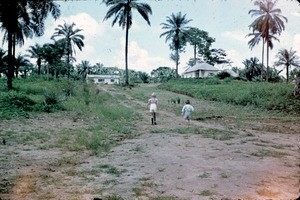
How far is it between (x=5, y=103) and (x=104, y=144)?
9491mm

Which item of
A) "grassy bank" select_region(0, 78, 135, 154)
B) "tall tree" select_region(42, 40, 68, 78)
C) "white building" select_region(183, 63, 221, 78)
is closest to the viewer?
"grassy bank" select_region(0, 78, 135, 154)

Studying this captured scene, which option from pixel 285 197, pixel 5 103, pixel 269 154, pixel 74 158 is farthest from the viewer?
pixel 5 103

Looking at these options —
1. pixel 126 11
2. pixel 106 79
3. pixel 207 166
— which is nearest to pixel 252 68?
pixel 126 11

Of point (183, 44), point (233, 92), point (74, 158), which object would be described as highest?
point (183, 44)

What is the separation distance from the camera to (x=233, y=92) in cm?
2750

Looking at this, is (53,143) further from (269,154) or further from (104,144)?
(269,154)

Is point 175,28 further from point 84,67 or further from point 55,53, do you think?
point 84,67

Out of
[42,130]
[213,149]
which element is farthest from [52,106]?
[213,149]

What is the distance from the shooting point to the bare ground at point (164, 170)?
5.41m

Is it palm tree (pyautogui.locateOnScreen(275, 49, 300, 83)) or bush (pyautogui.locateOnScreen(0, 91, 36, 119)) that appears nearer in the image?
bush (pyautogui.locateOnScreen(0, 91, 36, 119))

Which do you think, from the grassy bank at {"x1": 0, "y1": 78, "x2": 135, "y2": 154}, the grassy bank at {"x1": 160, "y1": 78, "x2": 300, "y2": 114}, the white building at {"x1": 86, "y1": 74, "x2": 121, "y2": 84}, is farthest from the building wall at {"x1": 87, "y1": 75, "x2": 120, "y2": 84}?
the grassy bank at {"x1": 0, "y1": 78, "x2": 135, "y2": 154}

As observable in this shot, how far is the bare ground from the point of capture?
5414mm

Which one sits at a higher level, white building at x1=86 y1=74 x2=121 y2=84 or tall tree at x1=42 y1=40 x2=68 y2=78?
tall tree at x1=42 y1=40 x2=68 y2=78

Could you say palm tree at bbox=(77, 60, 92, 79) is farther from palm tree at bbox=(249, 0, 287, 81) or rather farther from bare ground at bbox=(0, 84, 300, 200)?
bare ground at bbox=(0, 84, 300, 200)
